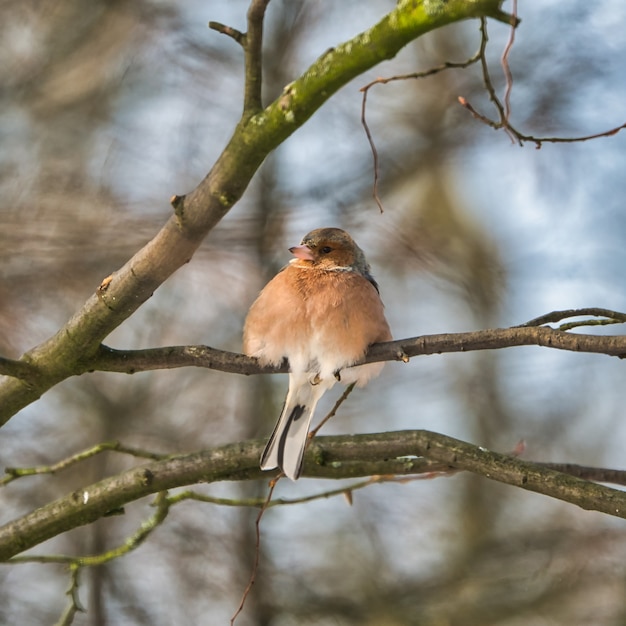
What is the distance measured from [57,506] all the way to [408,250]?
3.77 meters

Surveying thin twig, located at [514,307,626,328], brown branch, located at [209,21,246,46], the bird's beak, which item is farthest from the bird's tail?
brown branch, located at [209,21,246,46]

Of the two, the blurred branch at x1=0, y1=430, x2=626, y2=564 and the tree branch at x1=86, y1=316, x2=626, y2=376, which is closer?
the tree branch at x1=86, y1=316, x2=626, y2=376

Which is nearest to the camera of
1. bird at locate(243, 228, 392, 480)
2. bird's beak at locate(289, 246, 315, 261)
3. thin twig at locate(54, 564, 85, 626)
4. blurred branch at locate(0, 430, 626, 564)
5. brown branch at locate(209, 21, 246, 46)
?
brown branch at locate(209, 21, 246, 46)

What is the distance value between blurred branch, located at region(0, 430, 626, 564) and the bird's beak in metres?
0.95

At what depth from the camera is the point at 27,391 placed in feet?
10.9

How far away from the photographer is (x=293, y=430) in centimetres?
405

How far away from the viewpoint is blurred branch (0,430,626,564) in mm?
3428

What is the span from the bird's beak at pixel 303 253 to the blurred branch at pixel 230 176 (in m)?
1.37

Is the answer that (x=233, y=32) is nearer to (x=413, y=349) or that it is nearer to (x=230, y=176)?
(x=230, y=176)

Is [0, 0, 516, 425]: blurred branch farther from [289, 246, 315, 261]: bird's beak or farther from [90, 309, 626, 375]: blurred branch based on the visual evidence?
[289, 246, 315, 261]: bird's beak

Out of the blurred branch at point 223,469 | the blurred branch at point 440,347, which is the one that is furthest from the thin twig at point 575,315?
the blurred branch at point 223,469

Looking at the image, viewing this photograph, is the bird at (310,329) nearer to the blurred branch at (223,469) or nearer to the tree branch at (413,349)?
the blurred branch at (223,469)

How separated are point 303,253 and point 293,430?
0.90 metres

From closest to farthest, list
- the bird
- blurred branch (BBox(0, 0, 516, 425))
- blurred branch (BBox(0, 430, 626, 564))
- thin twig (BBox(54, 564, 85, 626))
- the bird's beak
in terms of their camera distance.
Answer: blurred branch (BBox(0, 0, 516, 425))
blurred branch (BBox(0, 430, 626, 564))
thin twig (BBox(54, 564, 85, 626))
the bird
the bird's beak
